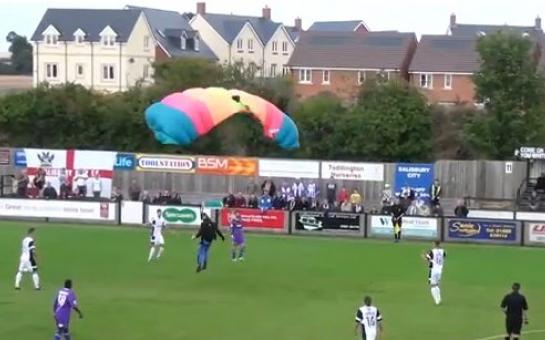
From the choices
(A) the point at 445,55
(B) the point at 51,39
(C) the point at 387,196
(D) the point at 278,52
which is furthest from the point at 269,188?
(D) the point at 278,52

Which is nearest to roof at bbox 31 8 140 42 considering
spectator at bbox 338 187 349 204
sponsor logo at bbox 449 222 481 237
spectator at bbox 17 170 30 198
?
spectator at bbox 17 170 30 198

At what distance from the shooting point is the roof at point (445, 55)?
88750 millimetres

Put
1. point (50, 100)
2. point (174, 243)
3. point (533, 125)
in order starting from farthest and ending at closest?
point (50, 100) < point (533, 125) < point (174, 243)

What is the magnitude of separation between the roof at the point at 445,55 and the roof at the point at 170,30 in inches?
844

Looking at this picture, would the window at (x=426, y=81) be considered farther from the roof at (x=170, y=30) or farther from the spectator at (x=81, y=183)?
the spectator at (x=81, y=183)

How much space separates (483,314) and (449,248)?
1498cm

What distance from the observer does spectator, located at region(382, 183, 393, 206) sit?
49.1 m

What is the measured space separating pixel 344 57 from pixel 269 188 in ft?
146

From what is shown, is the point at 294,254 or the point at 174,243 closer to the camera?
the point at 294,254

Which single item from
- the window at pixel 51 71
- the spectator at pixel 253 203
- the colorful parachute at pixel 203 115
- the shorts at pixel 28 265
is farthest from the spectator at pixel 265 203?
the window at pixel 51 71

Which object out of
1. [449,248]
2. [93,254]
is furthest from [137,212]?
[449,248]

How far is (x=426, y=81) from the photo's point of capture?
90688mm

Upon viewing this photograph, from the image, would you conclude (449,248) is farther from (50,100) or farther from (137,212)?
(50,100)

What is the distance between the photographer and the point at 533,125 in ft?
202
